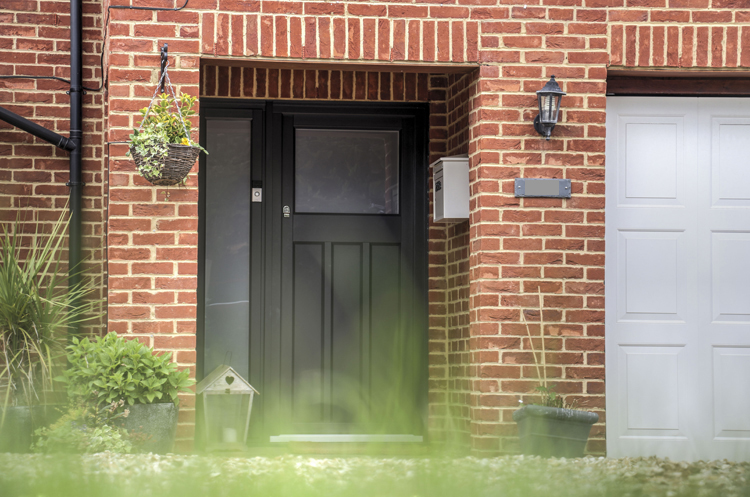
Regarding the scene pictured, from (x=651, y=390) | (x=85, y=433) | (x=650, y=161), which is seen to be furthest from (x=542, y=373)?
(x=85, y=433)

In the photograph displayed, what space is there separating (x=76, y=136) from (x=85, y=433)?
80.6 inches

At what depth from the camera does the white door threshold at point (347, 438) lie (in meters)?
5.60

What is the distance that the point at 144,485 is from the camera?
3182 mm

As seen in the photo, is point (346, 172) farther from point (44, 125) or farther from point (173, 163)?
point (44, 125)

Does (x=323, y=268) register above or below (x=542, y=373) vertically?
above

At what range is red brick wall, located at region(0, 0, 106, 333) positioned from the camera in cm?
526

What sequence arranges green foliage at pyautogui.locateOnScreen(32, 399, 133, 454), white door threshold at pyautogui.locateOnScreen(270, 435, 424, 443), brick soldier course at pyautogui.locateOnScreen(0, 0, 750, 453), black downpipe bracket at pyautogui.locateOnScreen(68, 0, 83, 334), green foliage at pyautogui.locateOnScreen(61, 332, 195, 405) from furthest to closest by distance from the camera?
white door threshold at pyautogui.locateOnScreen(270, 435, 424, 443) → black downpipe bracket at pyautogui.locateOnScreen(68, 0, 83, 334) → brick soldier course at pyautogui.locateOnScreen(0, 0, 750, 453) → green foliage at pyautogui.locateOnScreen(61, 332, 195, 405) → green foliage at pyautogui.locateOnScreen(32, 399, 133, 454)

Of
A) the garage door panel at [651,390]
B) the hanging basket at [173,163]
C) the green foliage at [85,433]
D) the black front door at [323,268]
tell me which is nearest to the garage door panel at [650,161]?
the garage door panel at [651,390]

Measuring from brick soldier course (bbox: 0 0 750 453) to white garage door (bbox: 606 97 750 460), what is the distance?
0.31m

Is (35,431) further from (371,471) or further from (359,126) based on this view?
(359,126)

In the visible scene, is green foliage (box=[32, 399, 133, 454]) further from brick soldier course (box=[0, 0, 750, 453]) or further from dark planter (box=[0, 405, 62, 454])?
brick soldier course (box=[0, 0, 750, 453])

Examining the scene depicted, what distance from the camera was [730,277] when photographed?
5.20 m

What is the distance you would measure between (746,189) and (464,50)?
196 cm

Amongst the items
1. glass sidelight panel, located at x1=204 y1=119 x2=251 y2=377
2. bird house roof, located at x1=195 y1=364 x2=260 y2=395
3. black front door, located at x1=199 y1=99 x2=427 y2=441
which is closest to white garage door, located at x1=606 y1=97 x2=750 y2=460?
black front door, located at x1=199 y1=99 x2=427 y2=441
